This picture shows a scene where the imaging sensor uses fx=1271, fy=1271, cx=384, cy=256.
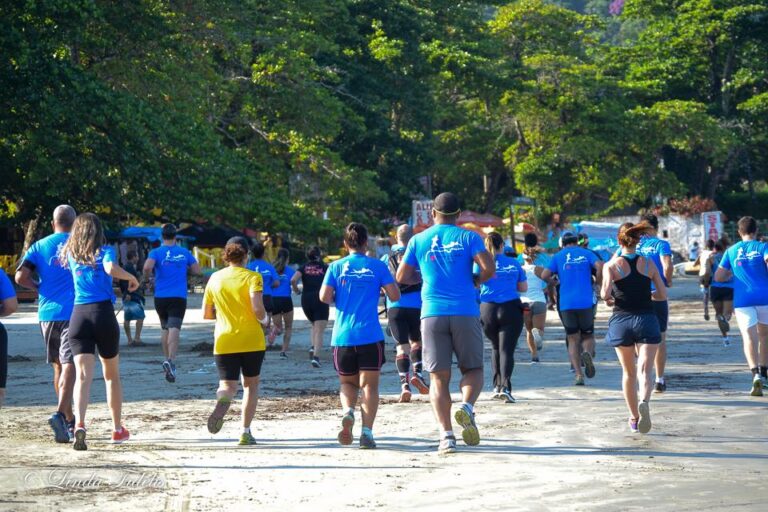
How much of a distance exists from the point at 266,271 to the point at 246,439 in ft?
25.4

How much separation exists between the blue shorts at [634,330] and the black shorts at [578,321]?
11.2 ft

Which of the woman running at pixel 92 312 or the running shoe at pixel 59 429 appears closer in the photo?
the woman running at pixel 92 312

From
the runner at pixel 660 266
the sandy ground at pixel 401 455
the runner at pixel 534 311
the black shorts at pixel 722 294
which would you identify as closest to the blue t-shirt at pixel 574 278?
the sandy ground at pixel 401 455

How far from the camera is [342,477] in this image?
836 cm

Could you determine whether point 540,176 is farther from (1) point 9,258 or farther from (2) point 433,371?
(2) point 433,371

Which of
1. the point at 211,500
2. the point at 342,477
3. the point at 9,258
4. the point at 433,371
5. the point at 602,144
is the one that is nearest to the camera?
the point at 211,500

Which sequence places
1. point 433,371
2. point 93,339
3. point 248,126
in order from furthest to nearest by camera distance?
point 248,126 → point 93,339 → point 433,371

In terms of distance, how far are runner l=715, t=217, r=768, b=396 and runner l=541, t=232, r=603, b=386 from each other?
1578 millimetres

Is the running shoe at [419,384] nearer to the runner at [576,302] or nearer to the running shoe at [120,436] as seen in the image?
the runner at [576,302]

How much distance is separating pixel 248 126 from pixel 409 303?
2502 cm

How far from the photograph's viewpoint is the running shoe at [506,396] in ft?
40.5

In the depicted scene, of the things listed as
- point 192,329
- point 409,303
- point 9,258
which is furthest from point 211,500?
point 9,258

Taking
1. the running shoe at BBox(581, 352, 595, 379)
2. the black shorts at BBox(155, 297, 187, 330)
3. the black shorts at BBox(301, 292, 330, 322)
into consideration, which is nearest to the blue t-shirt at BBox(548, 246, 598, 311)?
the running shoe at BBox(581, 352, 595, 379)

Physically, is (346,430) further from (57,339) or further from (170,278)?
(170,278)
